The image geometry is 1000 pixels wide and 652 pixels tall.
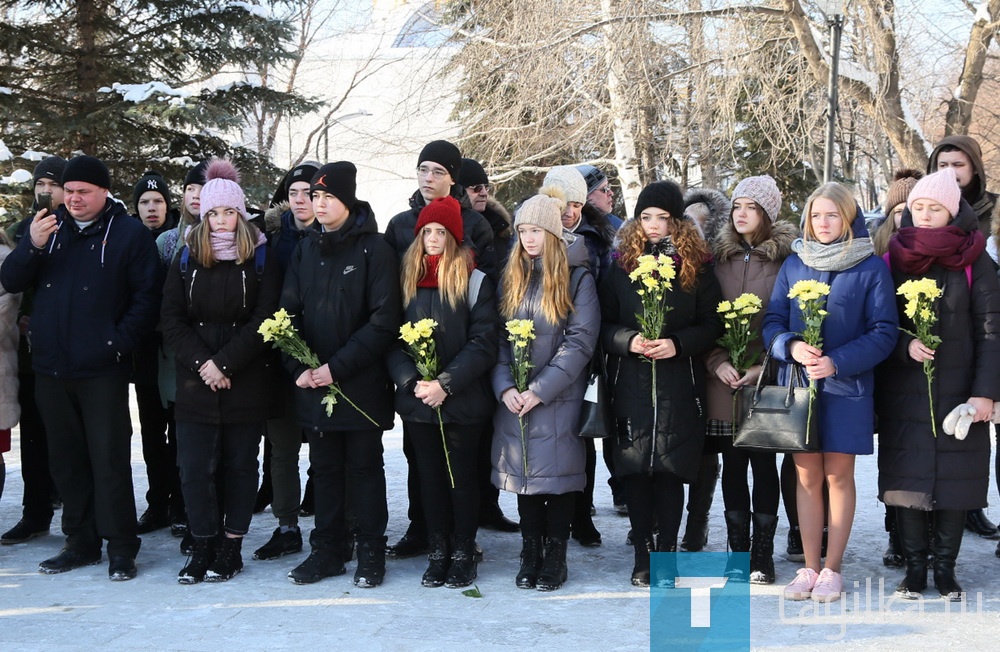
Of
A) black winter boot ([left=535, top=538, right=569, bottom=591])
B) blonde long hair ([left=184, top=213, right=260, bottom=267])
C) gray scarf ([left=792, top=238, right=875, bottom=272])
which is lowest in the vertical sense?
black winter boot ([left=535, top=538, right=569, bottom=591])

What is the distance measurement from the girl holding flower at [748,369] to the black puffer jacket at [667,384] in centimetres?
15

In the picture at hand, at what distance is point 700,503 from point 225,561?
2.55 m

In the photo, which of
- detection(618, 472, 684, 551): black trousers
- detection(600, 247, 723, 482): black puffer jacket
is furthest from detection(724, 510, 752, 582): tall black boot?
detection(600, 247, 723, 482): black puffer jacket

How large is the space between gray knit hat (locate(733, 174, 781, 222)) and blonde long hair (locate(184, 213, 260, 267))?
255 centimetres

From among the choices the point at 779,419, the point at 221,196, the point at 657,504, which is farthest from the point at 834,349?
the point at 221,196

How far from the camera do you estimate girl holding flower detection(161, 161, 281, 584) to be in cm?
522

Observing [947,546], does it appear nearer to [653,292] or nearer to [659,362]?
[659,362]

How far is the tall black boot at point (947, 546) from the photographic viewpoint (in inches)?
193

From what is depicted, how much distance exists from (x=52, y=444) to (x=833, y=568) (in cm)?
414

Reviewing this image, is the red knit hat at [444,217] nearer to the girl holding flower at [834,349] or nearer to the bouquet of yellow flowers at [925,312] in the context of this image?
the girl holding flower at [834,349]

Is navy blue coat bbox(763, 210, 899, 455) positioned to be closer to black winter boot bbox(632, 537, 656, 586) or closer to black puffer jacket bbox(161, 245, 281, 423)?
black winter boot bbox(632, 537, 656, 586)

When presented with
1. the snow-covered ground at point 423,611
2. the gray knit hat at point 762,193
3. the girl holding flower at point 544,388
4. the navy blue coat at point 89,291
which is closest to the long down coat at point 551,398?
the girl holding flower at point 544,388

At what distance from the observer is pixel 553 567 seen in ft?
16.8

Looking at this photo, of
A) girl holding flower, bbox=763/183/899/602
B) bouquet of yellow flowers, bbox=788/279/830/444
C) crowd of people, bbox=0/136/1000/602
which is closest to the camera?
bouquet of yellow flowers, bbox=788/279/830/444
